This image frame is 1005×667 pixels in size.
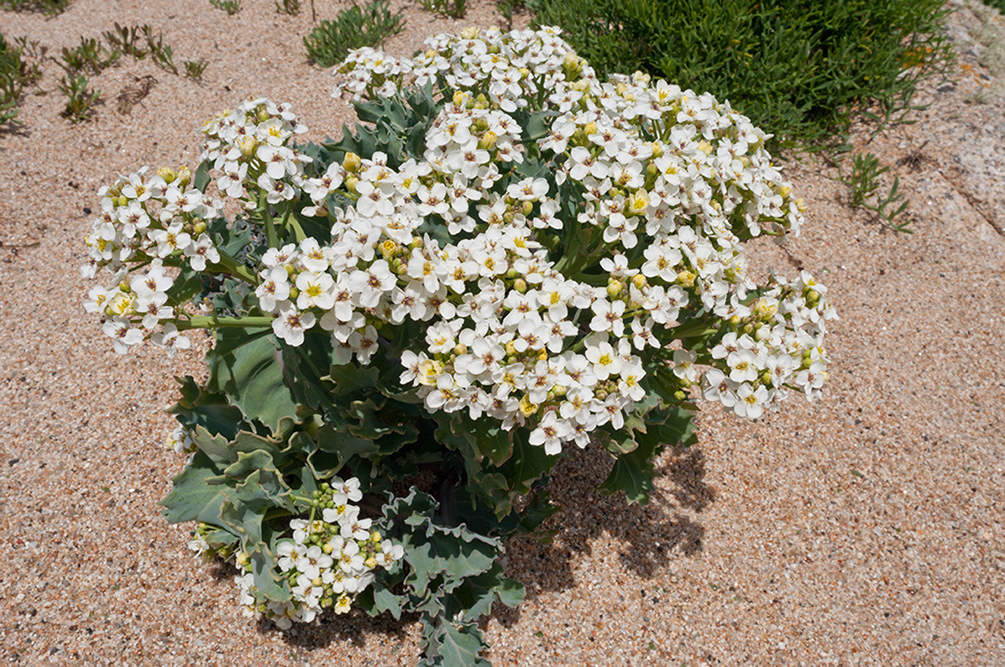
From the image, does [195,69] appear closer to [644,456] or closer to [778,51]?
[778,51]

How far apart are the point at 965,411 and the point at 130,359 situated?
13.9 ft

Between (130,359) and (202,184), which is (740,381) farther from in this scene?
(130,359)

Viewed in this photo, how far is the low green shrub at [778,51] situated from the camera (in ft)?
14.7

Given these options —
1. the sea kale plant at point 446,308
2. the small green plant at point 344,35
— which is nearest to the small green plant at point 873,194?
the sea kale plant at point 446,308

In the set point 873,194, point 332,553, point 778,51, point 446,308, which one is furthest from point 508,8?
point 332,553

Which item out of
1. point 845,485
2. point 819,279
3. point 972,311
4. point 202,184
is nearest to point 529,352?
point 202,184

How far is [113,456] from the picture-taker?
3076 mm

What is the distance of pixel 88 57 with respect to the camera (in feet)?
16.0

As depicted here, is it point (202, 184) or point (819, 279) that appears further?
point (819, 279)

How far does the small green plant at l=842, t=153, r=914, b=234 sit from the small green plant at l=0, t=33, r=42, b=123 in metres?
5.32

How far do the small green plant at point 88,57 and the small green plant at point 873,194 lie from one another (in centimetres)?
514

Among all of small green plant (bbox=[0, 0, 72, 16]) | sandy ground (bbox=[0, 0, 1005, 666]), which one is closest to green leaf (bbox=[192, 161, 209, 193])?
sandy ground (bbox=[0, 0, 1005, 666])

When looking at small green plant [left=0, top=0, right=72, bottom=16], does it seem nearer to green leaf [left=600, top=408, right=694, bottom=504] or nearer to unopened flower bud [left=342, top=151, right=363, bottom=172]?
unopened flower bud [left=342, top=151, right=363, bottom=172]

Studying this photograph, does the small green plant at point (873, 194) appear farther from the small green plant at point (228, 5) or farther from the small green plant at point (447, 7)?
the small green plant at point (228, 5)
